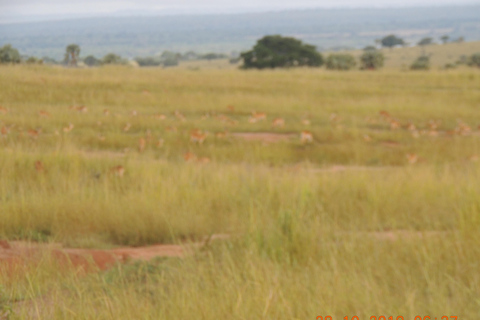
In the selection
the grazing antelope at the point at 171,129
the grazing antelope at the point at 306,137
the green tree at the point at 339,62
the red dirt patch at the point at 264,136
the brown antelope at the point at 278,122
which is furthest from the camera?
the green tree at the point at 339,62

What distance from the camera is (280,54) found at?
3812 cm

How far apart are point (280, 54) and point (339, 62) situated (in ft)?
14.0

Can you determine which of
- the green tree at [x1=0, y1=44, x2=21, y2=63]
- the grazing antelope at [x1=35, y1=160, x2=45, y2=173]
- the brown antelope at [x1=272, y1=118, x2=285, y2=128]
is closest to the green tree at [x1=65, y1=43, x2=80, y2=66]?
the green tree at [x1=0, y1=44, x2=21, y2=63]

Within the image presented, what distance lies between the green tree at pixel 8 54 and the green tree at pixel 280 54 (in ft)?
102

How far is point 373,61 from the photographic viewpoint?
40031 mm

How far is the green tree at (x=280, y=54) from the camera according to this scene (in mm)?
37328

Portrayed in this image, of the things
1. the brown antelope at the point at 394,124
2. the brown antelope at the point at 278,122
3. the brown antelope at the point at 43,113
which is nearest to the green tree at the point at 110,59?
the brown antelope at the point at 278,122

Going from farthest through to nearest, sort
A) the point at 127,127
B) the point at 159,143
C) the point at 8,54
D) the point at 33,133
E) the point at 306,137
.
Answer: the point at 306,137 → the point at 127,127 → the point at 159,143 → the point at 33,133 → the point at 8,54

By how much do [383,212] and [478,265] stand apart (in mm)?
1955

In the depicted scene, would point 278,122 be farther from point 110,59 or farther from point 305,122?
point 110,59

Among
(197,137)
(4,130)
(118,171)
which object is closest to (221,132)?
(197,137)

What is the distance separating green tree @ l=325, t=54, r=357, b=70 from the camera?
38.6 meters

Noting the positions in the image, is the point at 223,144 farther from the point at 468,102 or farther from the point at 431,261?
the point at 468,102

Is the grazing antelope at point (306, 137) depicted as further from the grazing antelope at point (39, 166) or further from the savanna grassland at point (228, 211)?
the grazing antelope at point (39, 166)
